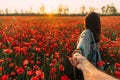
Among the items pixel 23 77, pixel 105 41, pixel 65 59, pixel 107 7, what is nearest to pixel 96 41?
pixel 23 77

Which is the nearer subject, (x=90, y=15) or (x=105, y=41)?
(x=90, y=15)

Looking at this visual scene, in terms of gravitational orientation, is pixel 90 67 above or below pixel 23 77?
above

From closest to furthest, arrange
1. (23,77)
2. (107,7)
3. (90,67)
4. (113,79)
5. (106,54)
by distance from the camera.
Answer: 1. (113,79)
2. (90,67)
3. (23,77)
4. (106,54)
5. (107,7)

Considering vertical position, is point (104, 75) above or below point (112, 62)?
above

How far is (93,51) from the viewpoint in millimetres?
4133

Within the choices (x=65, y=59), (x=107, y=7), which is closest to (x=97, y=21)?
(x=65, y=59)

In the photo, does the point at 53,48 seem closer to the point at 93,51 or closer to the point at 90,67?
the point at 93,51

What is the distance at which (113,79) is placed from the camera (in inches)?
30.0

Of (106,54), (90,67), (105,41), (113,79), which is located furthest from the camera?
(105,41)

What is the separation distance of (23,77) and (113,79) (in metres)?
4.14

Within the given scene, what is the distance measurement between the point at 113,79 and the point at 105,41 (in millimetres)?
7488

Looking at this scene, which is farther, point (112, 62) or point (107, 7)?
point (107, 7)

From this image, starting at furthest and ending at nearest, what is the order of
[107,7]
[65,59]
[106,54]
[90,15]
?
1. [107,7]
2. [106,54]
3. [65,59]
4. [90,15]

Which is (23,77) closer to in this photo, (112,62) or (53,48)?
(53,48)
